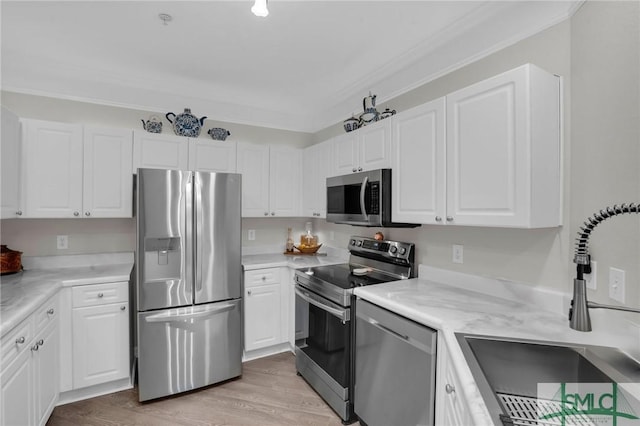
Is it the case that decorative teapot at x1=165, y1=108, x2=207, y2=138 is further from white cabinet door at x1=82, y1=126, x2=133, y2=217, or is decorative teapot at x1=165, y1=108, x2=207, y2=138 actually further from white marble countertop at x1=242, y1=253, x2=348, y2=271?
white marble countertop at x1=242, y1=253, x2=348, y2=271

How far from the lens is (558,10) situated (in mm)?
1639

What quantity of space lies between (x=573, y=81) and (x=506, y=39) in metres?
0.51

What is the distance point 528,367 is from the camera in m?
1.17

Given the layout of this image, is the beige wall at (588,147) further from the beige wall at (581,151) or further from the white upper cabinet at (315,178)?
the white upper cabinet at (315,178)

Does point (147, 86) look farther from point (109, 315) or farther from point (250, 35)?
point (109, 315)

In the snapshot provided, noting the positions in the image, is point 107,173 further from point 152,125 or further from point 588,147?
point 588,147

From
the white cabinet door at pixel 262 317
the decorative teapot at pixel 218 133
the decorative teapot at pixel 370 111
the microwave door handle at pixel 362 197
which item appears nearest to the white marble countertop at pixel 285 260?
the white cabinet door at pixel 262 317

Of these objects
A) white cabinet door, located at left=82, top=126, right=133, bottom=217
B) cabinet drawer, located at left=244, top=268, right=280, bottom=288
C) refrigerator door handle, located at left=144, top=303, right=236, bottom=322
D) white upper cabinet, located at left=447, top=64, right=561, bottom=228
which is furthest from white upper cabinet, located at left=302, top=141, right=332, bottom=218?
white cabinet door, located at left=82, top=126, right=133, bottom=217

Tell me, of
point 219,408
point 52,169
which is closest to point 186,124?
point 52,169

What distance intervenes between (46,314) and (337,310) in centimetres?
191

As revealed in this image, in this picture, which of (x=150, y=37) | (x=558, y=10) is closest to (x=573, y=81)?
(x=558, y=10)

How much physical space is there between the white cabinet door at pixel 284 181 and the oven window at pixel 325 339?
3.66ft

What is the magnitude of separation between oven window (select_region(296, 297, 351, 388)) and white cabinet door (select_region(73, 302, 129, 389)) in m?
1.41

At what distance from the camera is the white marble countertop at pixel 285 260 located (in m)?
3.03
